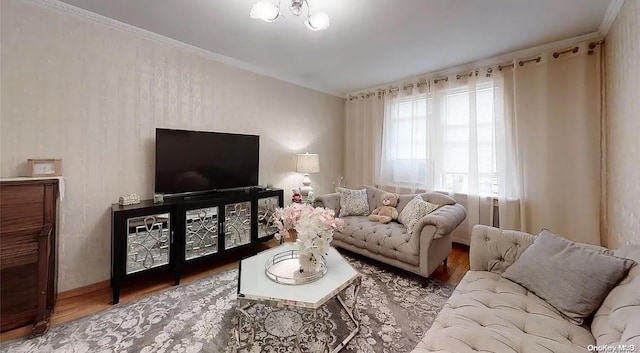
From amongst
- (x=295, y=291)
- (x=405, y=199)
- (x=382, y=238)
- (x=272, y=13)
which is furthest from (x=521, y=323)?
(x=272, y=13)

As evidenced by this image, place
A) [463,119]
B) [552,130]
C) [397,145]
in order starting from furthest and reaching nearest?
[397,145], [463,119], [552,130]

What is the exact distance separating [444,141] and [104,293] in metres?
4.36

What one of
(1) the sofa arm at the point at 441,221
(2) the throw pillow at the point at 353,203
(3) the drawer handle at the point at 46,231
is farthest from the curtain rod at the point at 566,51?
(3) the drawer handle at the point at 46,231

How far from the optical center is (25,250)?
69.7 inches

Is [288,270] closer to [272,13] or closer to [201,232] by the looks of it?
[201,232]


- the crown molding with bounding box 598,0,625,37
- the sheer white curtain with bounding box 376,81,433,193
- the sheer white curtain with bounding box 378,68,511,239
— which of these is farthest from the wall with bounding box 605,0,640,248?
the sheer white curtain with bounding box 376,81,433,193

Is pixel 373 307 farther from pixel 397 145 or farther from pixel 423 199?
pixel 397 145

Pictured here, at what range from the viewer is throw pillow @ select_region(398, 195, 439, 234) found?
2.71 m

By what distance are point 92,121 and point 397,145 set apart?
3882mm

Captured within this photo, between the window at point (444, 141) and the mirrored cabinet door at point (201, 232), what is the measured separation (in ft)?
9.31

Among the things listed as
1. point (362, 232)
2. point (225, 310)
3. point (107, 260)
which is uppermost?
point (362, 232)

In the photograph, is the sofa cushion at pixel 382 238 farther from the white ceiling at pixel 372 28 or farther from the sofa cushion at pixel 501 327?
the white ceiling at pixel 372 28

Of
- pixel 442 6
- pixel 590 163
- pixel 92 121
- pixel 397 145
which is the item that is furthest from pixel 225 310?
pixel 590 163

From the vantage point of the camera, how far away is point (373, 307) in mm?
2078
